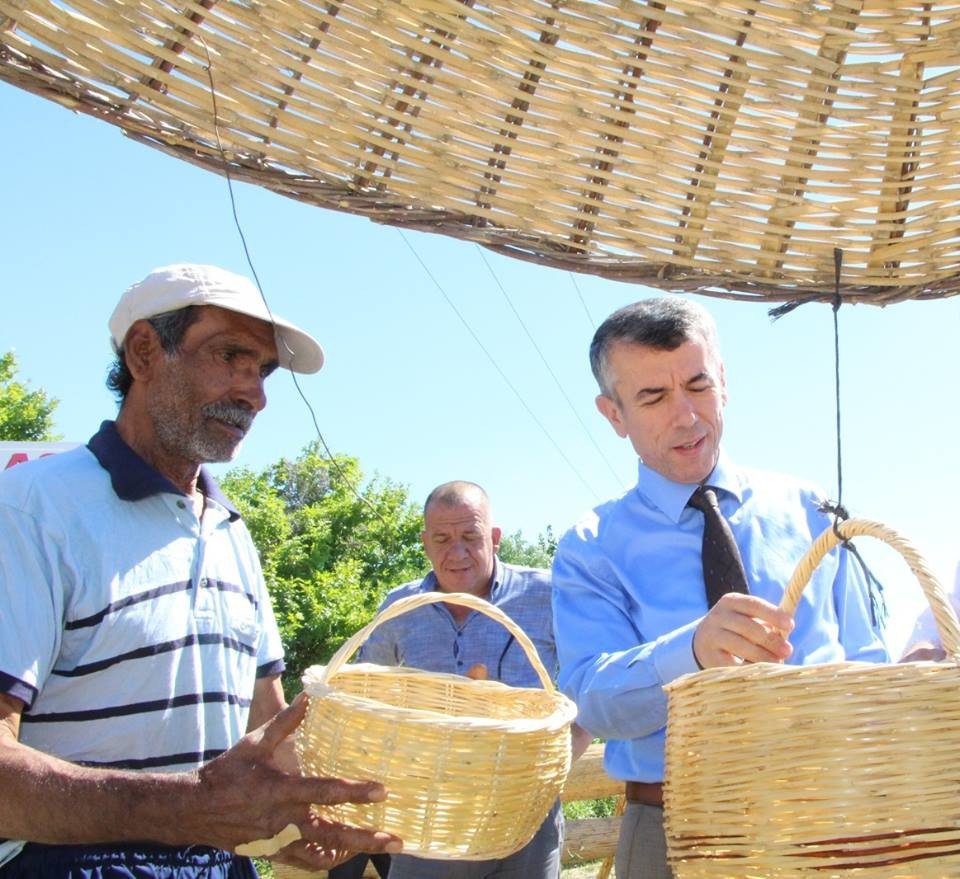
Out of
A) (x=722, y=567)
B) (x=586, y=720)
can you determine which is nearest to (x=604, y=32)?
(x=722, y=567)

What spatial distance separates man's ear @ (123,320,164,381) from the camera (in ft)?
6.72

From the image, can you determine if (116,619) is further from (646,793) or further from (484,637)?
(484,637)

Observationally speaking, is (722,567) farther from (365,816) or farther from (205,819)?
(205,819)

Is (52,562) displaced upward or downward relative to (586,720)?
upward

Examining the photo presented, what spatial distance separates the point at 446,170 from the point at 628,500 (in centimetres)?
89

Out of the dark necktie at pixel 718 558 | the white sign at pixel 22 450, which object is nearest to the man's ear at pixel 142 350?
the dark necktie at pixel 718 558

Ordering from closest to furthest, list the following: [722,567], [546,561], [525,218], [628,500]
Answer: [525,218], [722,567], [628,500], [546,561]

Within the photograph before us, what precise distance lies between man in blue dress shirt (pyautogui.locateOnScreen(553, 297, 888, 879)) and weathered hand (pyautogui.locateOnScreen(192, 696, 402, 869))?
46cm

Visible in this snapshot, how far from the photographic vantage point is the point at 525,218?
1.24 meters

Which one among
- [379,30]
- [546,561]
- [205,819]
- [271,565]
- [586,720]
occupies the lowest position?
[205,819]

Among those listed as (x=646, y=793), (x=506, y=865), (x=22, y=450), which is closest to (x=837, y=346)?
(x=646, y=793)

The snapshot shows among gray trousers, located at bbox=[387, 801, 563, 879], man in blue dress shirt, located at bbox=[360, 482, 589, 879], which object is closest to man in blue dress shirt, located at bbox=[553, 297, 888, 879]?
gray trousers, located at bbox=[387, 801, 563, 879]

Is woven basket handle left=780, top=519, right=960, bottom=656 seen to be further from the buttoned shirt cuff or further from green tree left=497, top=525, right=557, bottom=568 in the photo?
green tree left=497, top=525, right=557, bottom=568

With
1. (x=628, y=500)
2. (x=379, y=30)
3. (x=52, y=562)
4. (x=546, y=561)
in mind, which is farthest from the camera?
(x=546, y=561)
